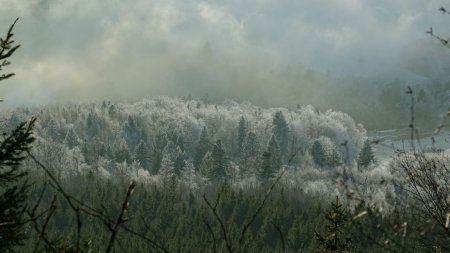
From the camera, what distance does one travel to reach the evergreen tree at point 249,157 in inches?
7042

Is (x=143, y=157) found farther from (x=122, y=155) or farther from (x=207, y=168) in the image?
(x=207, y=168)

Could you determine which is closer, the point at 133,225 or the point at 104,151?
the point at 133,225

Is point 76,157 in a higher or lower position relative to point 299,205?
higher

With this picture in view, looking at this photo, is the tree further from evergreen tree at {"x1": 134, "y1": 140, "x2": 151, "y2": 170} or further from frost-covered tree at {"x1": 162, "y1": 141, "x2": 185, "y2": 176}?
evergreen tree at {"x1": 134, "y1": 140, "x2": 151, "y2": 170}

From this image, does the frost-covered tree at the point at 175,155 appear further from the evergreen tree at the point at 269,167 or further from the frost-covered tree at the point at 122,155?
the evergreen tree at the point at 269,167

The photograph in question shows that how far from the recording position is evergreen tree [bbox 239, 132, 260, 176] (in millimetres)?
178875

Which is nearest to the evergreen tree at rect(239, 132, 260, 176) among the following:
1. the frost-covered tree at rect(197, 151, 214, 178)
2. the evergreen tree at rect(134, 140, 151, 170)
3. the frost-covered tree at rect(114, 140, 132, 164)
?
the frost-covered tree at rect(197, 151, 214, 178)

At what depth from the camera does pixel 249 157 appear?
183750 mm

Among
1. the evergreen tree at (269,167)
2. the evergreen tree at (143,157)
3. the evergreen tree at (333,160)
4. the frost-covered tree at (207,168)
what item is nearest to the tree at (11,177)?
the evergreen tree at (333,160)

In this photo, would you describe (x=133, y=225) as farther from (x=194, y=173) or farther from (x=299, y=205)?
(x=194, y=173)

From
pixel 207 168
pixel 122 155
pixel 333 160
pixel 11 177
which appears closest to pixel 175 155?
pixel 122 155

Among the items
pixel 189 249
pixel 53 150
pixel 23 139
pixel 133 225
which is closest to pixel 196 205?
pixel 133 225

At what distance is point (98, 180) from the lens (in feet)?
507

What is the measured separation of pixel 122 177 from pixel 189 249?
67.9 metres
